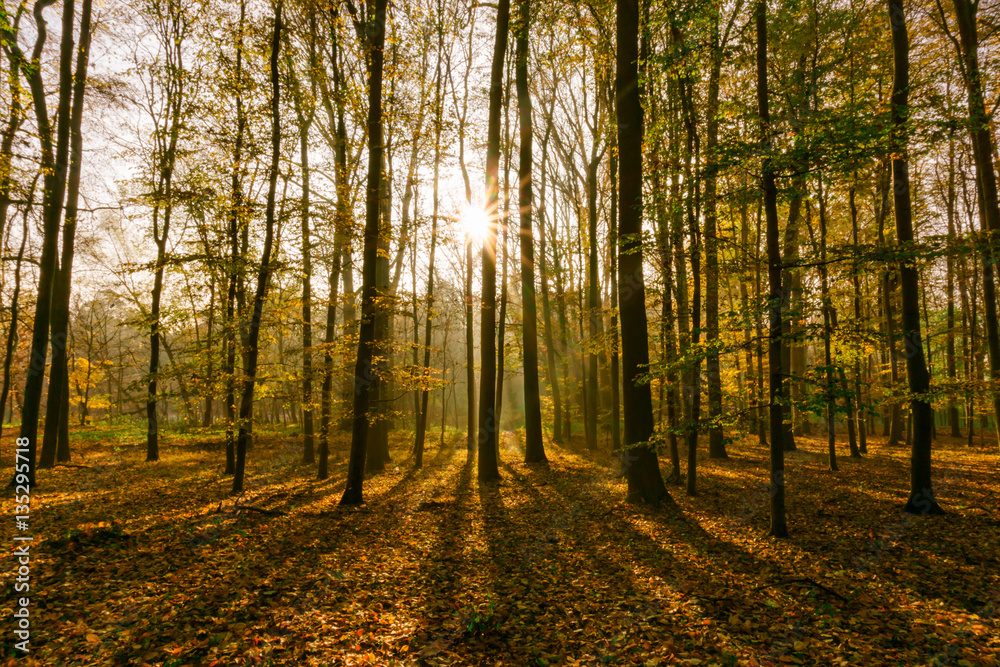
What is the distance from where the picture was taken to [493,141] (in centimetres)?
1191

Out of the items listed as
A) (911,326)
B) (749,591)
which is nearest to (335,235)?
(749,591)

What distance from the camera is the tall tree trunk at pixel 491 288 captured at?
11.6 metres

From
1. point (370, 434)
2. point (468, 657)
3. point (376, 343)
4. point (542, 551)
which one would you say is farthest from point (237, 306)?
point (468, 657)

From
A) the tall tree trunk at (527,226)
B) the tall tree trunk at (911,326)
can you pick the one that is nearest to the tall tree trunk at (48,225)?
the tall tree trunk at (527,226)

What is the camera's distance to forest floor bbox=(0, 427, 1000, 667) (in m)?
4.23

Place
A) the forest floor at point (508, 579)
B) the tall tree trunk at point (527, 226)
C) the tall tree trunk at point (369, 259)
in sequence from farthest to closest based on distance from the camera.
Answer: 1. the tall tree trunk at point (527, 226)
2. the tall tree trunk at point (369, 259)
3. the forest floor at point (508, 579)

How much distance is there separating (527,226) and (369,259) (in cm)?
583

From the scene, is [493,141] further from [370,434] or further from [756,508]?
[756,508]

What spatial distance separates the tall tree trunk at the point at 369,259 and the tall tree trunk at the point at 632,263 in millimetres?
Result: 4947

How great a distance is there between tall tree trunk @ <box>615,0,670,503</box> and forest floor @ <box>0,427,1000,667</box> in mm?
1080

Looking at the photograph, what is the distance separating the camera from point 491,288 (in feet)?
38.9

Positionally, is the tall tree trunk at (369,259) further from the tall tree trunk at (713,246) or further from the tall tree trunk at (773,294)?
the tall tree trunk at (773,294)

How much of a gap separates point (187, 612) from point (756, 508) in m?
9.50

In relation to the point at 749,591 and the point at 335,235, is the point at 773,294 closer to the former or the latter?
the point at 749,591
